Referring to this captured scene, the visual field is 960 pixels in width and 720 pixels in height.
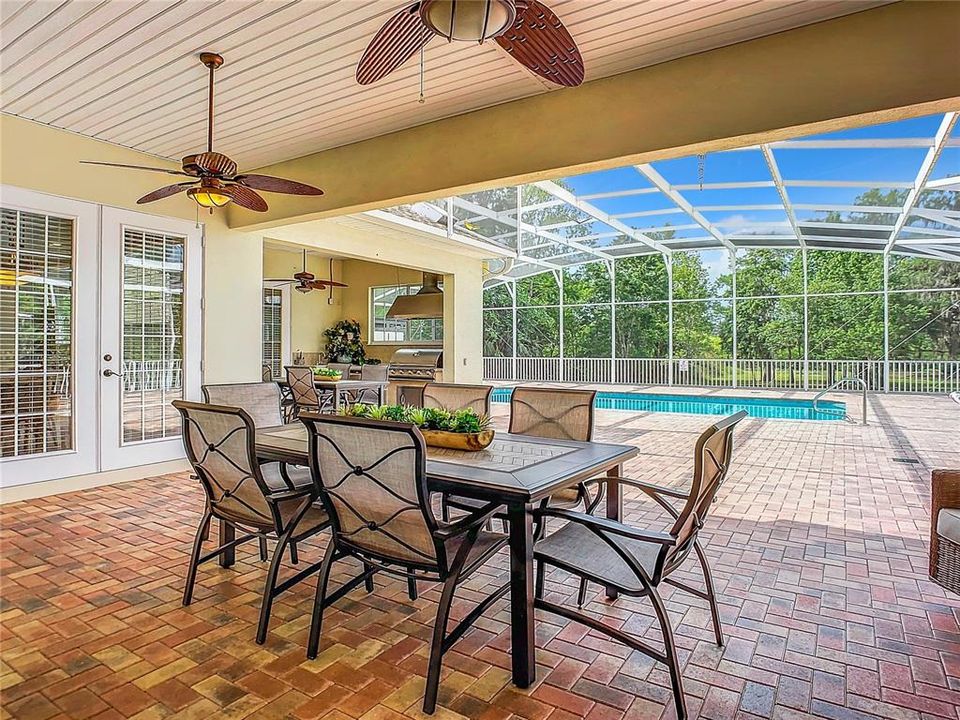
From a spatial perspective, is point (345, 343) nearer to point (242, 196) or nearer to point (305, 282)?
point (305, 282)

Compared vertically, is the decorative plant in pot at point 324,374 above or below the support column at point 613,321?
below

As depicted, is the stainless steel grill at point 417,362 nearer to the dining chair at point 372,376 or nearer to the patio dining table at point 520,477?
the dining chair at point 372,376

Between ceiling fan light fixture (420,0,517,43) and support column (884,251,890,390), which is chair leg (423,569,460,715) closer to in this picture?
ceiling fan light fixture (420,0,517,43)

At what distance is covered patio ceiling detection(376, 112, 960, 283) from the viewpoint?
6.35 meters

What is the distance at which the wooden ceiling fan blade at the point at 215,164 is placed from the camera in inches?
132

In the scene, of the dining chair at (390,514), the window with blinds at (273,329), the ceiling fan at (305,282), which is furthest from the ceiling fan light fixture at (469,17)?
the window with blinds at (273,329)

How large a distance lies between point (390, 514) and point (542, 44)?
6.29 ft

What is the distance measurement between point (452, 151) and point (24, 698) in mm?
3797

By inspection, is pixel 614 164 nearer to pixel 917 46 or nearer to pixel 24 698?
pixel 917 46

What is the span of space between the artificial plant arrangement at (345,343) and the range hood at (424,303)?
104 centimetres

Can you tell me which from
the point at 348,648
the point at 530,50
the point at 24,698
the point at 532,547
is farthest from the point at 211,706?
the point at 530,50

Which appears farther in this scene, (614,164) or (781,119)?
(614,164)

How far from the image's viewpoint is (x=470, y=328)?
10141 millimetres

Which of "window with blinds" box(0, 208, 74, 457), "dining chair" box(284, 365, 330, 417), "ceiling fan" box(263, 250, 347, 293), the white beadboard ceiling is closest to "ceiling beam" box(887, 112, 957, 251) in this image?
the white beadboard ceiling
